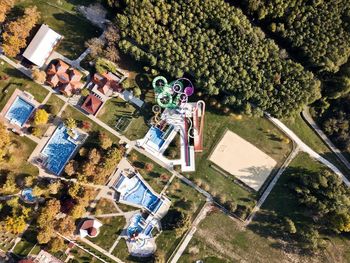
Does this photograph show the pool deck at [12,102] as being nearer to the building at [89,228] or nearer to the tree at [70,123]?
the tree at [70,123]

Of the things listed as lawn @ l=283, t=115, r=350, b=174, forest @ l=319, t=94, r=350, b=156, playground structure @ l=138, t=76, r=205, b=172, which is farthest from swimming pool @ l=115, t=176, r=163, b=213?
forest @ l=319, t=94, r=350, b=156

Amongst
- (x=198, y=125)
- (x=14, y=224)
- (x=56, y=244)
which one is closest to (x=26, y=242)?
(x=14, y=224)

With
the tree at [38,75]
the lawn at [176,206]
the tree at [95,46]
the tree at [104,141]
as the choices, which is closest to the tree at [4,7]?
the tree at [38,75]

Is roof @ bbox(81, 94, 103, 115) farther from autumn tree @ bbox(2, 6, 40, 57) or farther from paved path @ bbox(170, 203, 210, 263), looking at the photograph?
paved path @ bbox(170, 203, 210, 263)

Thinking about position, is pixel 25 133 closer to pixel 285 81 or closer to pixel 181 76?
pixel 181 76

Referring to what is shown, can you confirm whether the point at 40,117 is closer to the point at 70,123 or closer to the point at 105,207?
the point at 70,123

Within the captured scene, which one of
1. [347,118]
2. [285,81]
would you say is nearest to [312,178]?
[347,118]
